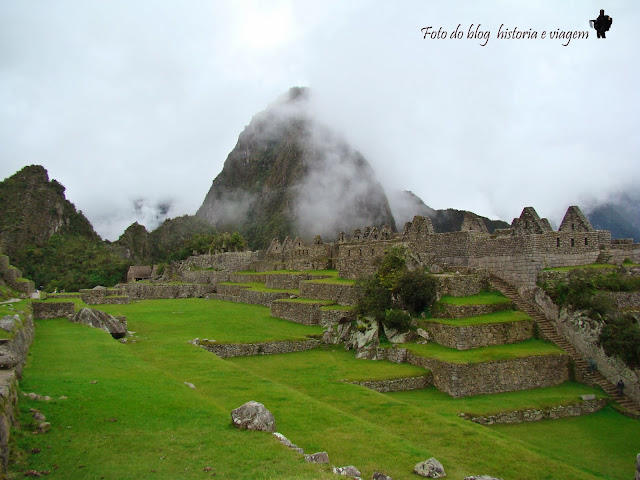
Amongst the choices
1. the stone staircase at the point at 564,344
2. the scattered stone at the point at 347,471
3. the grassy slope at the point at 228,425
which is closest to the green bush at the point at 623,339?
the stone staircase at the point at 564,344

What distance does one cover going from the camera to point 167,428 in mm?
7516

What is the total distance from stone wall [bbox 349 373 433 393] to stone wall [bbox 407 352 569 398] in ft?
1.06

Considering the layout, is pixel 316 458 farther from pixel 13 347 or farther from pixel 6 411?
pixel 13 347

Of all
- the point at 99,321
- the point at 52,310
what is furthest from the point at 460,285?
the point at 52,310

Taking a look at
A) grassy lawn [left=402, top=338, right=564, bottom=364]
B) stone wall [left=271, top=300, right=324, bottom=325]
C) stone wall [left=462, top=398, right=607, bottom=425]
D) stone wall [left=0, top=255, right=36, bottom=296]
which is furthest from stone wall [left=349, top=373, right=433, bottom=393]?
stone wall [left=0, top=255, right=36, bottom=296]

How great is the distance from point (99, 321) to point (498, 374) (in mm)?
15462

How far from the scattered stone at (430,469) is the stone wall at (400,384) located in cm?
614

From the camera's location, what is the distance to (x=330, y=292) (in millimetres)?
24797

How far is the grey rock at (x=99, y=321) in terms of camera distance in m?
17.2

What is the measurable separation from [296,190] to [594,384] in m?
105

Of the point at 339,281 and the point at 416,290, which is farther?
the point at 339,281

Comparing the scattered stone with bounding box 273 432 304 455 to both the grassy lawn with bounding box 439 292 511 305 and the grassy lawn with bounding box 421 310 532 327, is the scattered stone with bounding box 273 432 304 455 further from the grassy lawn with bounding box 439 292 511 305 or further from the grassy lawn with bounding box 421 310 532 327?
the grassy lawn with bounding box 439 292 511 305

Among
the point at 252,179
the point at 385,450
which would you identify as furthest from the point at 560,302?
the point at 252,179

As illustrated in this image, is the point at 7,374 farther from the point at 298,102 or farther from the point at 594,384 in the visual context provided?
the point at 298,102
